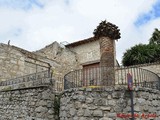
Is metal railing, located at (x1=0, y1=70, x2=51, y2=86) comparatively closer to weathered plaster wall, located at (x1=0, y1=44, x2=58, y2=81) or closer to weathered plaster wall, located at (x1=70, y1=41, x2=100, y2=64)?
Result: weathered plaster wall, located at (x1=0, y1=44, x2=58, y2=81)

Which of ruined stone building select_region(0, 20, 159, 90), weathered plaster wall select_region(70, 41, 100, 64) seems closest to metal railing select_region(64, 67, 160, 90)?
ruined stone building select_region(0, 20, 159, 90)

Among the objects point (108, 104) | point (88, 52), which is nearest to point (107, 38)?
point (108, 104)

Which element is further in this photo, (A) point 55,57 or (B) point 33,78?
(A) point 55,57

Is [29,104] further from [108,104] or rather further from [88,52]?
[88,52]

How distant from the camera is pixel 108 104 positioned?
21.9 feet

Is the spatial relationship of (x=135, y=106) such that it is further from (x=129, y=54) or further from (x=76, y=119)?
(x=129, y=54)

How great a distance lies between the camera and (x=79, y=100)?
22.8 ft

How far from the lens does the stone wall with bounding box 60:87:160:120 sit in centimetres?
662

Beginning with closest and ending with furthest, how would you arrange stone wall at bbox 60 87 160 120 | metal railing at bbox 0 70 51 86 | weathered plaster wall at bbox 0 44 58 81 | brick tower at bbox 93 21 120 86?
1. stone wall at bbox 60 87 160 120
2. brick tower at bbox 93 21 120 86
3. metal railing at bbox 0 70 51 86
4. weathered plaster wall at bbox 0 44 58 81

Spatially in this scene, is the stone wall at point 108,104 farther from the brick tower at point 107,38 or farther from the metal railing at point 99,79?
the brick tower at point 107,38

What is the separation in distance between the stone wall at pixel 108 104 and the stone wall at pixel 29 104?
1.52 m

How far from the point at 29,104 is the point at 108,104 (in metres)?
3.54

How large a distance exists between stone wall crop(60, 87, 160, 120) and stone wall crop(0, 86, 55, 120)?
1.52 meters

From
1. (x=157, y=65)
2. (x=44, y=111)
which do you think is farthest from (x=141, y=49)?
(x=44, y=111)
